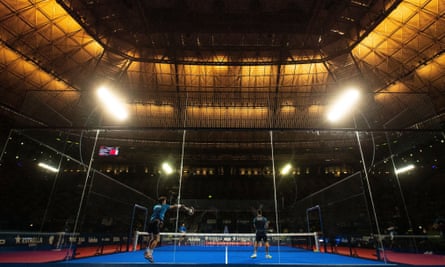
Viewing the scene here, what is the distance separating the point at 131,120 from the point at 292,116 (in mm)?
10808

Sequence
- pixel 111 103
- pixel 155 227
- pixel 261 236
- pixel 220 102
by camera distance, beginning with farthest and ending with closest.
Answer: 1. pixel 220 102
2. pixel 111 103
3. pixel 261 236
4. pixel 155 227

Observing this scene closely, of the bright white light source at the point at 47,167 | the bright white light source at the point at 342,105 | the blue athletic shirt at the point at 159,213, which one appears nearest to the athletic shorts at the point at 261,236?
the blue athletic shirt at the point at 159,213

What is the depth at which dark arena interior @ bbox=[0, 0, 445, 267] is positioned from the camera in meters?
12.0

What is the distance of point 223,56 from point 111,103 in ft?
35.7

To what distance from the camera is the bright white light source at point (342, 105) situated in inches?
508

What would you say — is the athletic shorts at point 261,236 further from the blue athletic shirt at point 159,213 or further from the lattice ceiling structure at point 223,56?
the lattice ceiling structure at point 223,56

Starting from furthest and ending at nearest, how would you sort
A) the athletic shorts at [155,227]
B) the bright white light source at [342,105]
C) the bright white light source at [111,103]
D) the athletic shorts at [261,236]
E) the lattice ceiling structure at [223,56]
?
the lattice ceiling structure at [223,56]
the bright white light source at [111,103]
the bright white light source at [342,105]
the athletic shorts at [261,236]
the athletic shorts at [155,227]

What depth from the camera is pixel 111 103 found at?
48.1 feet

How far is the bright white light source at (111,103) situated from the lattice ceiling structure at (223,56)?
2.15ft

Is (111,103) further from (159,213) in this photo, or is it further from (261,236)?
(261,236)

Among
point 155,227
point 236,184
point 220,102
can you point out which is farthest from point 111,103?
point 236,184

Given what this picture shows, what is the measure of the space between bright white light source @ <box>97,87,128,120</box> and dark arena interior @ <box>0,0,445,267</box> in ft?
0.27

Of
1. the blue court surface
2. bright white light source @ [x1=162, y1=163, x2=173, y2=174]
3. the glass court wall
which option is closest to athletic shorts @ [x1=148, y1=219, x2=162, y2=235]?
the blue court surface

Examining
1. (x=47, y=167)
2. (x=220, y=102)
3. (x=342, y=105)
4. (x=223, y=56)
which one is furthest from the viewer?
(x=223, y=56)
